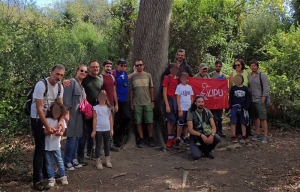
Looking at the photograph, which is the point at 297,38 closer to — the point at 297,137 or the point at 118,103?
the point at 297,137

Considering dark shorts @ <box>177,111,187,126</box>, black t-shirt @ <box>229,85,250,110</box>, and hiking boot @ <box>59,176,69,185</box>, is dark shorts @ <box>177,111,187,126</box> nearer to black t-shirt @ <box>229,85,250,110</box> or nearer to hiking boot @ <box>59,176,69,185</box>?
black t-shirt @ <box>229,85,250,110</box>

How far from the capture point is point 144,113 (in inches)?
297

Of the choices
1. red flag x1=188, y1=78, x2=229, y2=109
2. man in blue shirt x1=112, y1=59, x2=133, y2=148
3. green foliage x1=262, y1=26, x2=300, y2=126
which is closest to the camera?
man in blue shirt x1=112, y1=59, x2=133, y2=148

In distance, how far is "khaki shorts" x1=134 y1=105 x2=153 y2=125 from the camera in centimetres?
749

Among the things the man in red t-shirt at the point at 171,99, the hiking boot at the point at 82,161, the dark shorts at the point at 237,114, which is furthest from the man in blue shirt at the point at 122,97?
the dark shorts at the point at 237,114

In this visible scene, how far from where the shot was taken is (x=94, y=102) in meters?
6.49

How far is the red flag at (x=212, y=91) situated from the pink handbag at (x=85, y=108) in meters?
3.31

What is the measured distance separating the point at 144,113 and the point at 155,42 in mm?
1708

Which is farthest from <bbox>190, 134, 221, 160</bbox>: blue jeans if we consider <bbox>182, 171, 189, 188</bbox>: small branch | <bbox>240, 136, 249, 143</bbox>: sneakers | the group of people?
<bbox>240, 136, 249, 143</bbox>: sneakers

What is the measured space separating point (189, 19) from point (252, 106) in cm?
545

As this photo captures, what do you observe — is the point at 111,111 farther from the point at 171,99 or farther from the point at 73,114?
the point at 171,99

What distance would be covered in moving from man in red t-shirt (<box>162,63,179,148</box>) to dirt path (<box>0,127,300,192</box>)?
443 millimetres

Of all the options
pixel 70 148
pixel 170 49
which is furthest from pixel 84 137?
pixel 170 49

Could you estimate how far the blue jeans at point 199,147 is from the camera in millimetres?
6859
